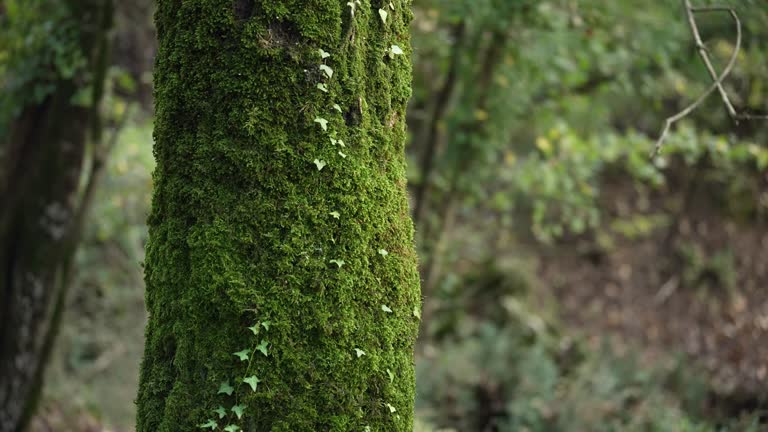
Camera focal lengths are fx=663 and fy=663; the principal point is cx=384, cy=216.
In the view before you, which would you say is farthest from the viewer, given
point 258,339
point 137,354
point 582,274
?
point 582,274

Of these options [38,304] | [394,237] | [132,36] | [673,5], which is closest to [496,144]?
[673,5]

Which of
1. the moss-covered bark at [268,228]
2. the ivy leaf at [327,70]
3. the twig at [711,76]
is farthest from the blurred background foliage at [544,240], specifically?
the ivy leaf at [327,70]

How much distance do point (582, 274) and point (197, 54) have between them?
11.3 metres

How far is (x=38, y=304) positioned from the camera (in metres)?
5.61

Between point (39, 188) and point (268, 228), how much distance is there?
13.6 feet

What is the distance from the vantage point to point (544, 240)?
891cm

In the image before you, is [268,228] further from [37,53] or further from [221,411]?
[37,53]

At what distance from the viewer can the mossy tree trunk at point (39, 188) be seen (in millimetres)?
5449

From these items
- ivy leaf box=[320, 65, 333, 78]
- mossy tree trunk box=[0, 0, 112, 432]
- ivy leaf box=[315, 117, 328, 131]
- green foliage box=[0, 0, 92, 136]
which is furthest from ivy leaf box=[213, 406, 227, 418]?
mossy tree trunk box=[0, 0, 112, 432]

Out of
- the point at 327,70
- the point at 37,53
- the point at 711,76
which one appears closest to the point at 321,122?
the point at 327,70

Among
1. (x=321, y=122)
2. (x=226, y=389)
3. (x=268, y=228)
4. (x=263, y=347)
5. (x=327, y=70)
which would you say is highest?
(x=327, y=70)

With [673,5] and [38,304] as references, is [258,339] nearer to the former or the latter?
[38,304]

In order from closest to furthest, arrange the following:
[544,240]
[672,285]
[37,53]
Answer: [37,53]
[544,240]
[672,285]

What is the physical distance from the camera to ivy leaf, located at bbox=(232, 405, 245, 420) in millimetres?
2164
